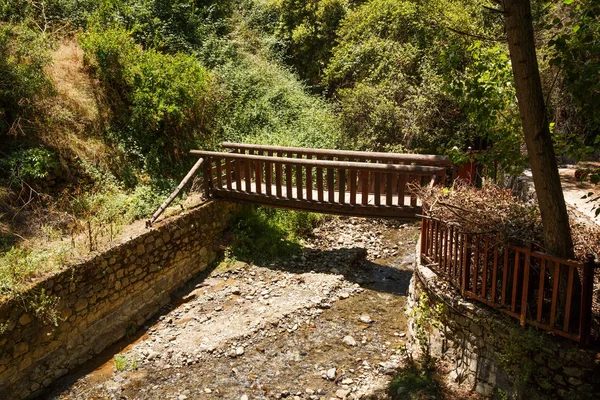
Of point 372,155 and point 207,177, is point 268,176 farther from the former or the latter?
point 372,155

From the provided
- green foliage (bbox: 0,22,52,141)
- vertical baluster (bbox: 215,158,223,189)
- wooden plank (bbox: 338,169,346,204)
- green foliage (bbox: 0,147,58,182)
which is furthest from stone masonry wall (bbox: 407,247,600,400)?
green foliage (bbox: 0,22,52,141)

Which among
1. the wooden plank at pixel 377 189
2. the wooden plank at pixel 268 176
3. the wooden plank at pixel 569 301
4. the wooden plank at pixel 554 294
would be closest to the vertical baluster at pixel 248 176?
the wooden plank at pixel 268 176

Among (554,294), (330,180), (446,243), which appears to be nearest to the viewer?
(554,294)

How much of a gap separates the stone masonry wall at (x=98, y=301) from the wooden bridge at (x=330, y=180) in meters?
0.69

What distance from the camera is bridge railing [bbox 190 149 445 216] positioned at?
835cm

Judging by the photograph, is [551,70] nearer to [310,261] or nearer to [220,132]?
[310,261]

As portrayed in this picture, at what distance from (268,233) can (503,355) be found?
6.06 m

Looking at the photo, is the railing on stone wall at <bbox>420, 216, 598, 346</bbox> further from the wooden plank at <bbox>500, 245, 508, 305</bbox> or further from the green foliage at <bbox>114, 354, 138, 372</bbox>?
the green foliage at <bbox>114, 354, 138, 372</bbox>

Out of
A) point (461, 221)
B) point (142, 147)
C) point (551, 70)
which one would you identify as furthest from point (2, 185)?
point (551, 70)

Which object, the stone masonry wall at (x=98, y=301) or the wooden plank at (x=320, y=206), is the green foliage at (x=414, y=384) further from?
the stone masonry wall at (x=98, y=301)

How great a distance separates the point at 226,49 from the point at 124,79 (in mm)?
3988

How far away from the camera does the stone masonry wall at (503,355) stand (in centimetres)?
439

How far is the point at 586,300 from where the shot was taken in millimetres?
4285

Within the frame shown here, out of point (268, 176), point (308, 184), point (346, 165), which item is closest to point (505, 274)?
point (346, 165)
